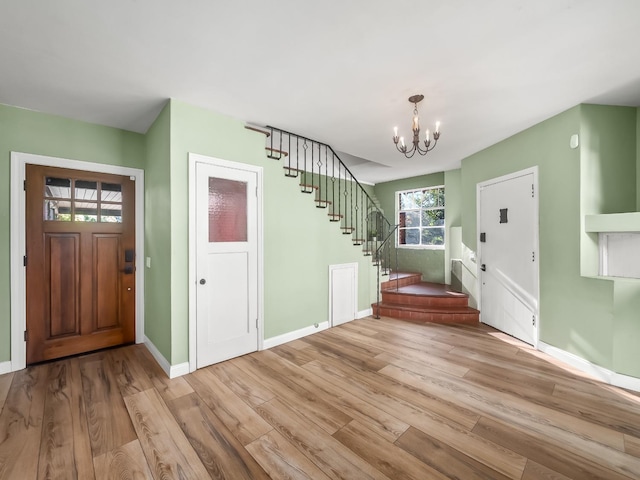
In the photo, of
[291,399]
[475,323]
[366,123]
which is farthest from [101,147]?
[475,323]

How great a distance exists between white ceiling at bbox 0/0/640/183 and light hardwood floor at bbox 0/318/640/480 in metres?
2.78

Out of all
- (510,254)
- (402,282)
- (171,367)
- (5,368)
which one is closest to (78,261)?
(5,368)

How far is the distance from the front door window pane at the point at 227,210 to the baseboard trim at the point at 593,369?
3872mm

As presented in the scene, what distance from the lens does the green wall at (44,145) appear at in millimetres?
2787

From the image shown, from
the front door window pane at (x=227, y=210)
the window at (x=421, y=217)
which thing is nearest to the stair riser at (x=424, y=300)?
the window at (x=421, y=217)

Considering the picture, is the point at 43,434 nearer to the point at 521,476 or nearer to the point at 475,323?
the point at 521,476

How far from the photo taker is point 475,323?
14.5ft

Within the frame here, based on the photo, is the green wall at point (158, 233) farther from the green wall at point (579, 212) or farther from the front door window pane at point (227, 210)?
the green wall at point (579, 212)

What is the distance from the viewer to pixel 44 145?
118 inches

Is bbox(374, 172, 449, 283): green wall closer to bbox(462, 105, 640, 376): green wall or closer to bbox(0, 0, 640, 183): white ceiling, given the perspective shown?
bbox(462, 105, 640, 376): green wall

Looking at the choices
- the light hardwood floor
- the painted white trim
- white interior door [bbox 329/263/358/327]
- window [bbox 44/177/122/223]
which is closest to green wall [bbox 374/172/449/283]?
white interior door [bbox 329/263/358/327]

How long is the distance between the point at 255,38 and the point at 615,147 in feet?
12.7

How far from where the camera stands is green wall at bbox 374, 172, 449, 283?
6239mm

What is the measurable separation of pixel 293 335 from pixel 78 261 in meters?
2.73
